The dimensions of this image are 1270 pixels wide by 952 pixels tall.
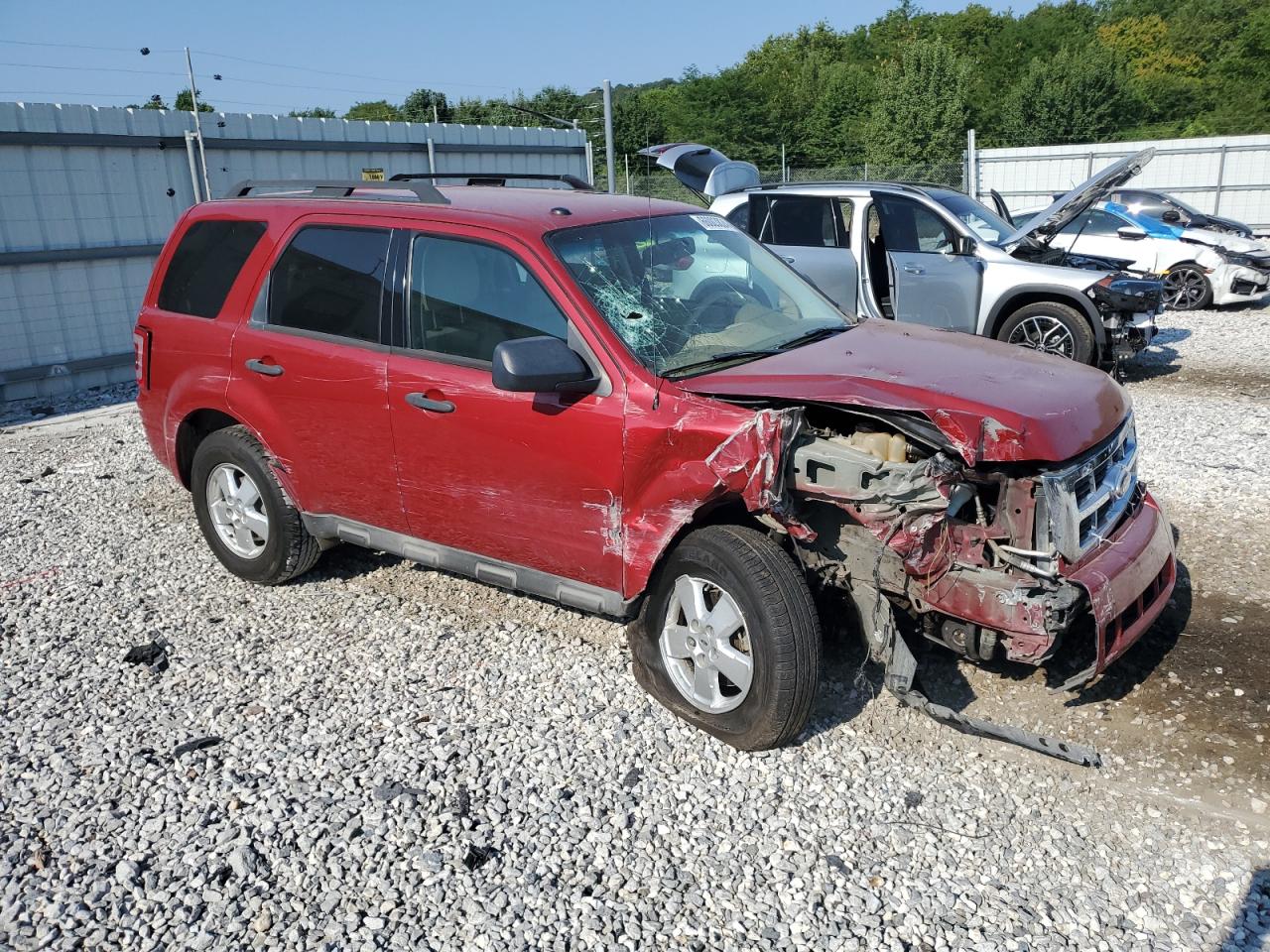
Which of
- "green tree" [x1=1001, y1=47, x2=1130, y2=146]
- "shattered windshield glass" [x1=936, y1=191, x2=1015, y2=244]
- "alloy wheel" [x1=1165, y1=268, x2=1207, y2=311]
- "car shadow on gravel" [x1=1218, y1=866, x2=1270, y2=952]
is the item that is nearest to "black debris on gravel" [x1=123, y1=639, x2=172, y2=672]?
"car shadow on gravel" [x1=1218, y1=866, x2=1270, y2=952]

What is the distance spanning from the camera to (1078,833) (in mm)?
3305

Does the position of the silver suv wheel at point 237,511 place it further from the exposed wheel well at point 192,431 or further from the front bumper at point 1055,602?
the front bumper at point 1055,602

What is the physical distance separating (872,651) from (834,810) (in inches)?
22.9

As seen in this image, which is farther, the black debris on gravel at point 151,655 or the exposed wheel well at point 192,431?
the exposed wheel well at point 192,431

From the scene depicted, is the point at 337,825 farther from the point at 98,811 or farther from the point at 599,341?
the point at 599,341

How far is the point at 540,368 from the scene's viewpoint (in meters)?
3.71

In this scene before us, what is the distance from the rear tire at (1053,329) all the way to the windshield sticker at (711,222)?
5340 mm

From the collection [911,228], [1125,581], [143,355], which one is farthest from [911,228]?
[143,355]

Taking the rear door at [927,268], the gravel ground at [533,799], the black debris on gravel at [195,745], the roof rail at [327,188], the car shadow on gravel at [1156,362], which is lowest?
the car shadow on gravel at [1156,362]

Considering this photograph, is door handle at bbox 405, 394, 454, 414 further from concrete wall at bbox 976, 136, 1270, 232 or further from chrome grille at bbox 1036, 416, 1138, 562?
concrete wall at bbox 976, 136, 1270, 232

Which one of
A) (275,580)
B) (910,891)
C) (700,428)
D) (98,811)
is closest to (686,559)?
(700,428)

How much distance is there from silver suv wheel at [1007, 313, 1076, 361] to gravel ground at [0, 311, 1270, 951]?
4.39m

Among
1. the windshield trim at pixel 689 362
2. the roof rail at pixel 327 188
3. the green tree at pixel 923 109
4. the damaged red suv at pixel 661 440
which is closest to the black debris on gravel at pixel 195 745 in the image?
the damaged red suv at pixel 661 440

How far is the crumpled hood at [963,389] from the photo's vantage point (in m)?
3.35
